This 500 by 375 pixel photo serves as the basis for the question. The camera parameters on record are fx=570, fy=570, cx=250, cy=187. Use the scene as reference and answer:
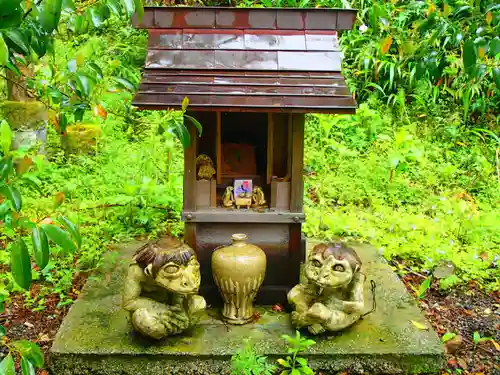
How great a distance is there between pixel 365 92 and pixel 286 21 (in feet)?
17.6

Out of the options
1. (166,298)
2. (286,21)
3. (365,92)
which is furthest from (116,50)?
(166,298)

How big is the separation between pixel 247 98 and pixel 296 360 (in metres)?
1.63

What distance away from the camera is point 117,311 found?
3.97 meters

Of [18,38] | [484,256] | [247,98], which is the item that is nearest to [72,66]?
[18,38]

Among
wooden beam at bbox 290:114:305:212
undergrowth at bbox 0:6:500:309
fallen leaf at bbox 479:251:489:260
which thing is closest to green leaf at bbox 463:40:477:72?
wooden beam at bbox 290:114:305:212

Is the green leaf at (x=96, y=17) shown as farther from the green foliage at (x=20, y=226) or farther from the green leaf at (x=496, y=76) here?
the green leaf at (x=496, y=76)

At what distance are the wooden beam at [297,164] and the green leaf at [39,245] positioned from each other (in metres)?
A: 2.30

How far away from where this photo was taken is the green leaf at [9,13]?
1.54 meters

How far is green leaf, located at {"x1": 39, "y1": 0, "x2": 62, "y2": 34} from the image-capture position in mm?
1715

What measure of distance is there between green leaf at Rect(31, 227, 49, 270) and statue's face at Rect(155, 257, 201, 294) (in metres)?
1.64

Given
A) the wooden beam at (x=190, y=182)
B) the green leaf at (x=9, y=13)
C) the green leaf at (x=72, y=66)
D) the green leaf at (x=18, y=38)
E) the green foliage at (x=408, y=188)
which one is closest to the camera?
the green leaf at (x=9, y=13)

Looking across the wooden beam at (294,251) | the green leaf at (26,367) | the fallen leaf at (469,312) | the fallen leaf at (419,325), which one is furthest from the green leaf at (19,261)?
the fallen leaf at (469,312)

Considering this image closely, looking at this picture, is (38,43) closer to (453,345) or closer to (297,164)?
(297,164)

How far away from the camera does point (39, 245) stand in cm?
178
